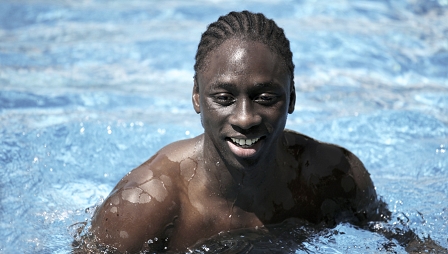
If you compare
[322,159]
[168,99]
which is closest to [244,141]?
[322,159]

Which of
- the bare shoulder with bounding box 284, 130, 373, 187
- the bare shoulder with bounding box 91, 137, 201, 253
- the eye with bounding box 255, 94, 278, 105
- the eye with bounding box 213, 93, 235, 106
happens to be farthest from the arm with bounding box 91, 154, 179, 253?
the bare shoulder with bounding box 284, 130, 373, 187

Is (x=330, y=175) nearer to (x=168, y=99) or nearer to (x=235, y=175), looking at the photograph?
(x=235, y=175)

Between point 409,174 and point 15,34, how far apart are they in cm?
497

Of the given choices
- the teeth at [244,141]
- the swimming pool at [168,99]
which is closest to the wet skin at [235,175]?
the teeth at [244,141]

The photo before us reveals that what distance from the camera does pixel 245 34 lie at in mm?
2895

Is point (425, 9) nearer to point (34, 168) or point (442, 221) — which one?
point (442, 221)

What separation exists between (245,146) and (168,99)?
134 inches

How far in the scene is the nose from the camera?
110 inches

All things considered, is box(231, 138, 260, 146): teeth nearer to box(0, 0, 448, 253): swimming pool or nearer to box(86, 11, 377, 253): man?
box(86, 11, 377, 253): man

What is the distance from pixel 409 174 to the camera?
4.82 metres

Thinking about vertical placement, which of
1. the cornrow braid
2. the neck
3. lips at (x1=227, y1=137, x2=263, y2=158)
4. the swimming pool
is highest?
the cornrow braid

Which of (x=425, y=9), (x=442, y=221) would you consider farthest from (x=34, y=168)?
(x=425, y=9)

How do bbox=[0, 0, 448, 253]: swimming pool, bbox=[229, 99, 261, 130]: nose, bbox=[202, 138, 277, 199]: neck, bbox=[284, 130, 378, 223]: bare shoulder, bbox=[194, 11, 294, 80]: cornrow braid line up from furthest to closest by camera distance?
bbox=[0, 0, 448, 253]: swimming pool → bbox=[284, 130, 378, 223]: bare shoulder → bbox=[202, 138, 277, 199]: neck → bbox=[194, 11, 294, 80]: cornrow braid → bbox=[229, 99, 261, 130]: nose

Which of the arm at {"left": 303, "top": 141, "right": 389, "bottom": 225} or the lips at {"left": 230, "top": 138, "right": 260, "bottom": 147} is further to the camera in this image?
the arm at {"left": 303, "top": 141, "right": 389, "bottom": 225}
